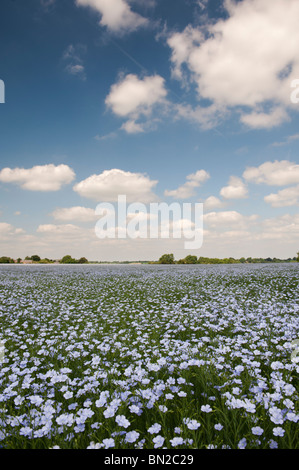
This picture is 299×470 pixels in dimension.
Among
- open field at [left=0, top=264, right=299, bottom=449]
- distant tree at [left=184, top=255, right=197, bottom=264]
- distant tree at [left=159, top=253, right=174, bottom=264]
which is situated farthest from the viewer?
distant tree at [left=159, top=253, right=174, bottom=264]

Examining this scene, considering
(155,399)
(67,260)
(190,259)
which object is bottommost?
(67,260)

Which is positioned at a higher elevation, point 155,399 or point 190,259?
point 190,259

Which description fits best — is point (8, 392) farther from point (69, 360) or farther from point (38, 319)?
point (38, 319)

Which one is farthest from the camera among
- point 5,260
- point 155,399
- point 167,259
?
point 5,260

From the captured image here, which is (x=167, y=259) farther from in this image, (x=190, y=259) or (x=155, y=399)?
(x=155, y=399)

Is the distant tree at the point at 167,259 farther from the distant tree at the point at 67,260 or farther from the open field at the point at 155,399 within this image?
the open field at the point at 155,399

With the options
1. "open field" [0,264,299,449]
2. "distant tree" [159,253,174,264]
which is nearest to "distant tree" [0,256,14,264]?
"distant tree" [159,253,174,264]

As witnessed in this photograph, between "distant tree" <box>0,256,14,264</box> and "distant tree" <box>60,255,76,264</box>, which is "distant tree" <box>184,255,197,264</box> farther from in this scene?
"distant tree" <box>0,256,14,264</box>

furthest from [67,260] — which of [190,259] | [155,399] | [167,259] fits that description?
[155,399]

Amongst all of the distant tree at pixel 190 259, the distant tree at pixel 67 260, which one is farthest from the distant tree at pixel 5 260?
the distant tree at pixel 190 259

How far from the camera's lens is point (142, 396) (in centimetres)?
347
